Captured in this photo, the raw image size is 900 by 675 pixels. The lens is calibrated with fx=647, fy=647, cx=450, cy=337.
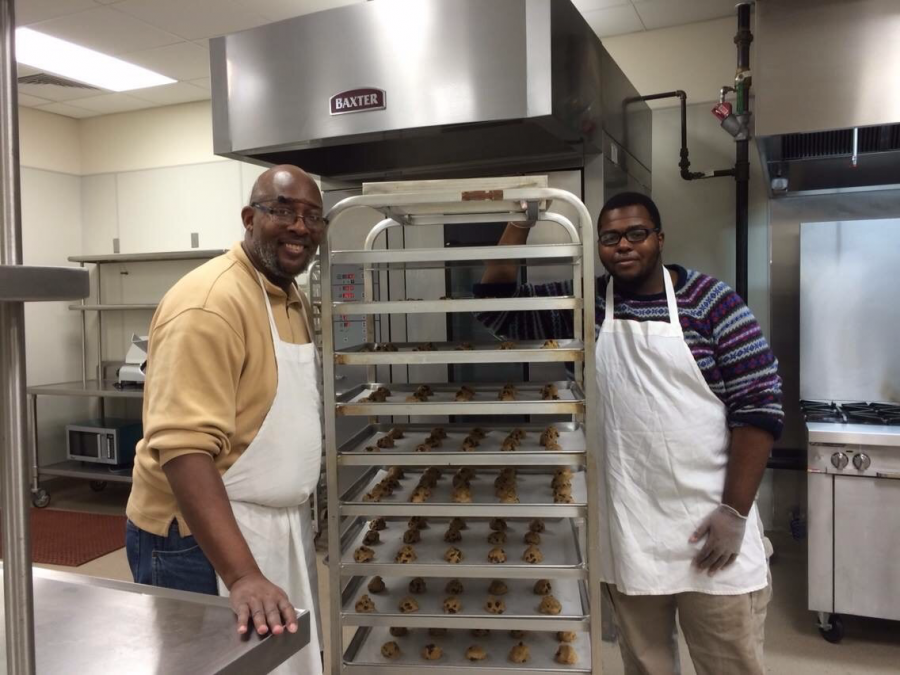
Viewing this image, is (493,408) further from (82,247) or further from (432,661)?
(82,247)

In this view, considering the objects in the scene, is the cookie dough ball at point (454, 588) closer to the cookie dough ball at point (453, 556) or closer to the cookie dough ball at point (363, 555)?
the cookie dough ball at point (453, 556)

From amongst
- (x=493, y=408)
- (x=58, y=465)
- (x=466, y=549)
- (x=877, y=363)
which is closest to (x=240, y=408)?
(x=493, y=408)

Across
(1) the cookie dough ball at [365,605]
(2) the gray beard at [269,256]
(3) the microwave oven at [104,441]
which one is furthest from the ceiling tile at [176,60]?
(1) the cookie dough ball at [365,605]

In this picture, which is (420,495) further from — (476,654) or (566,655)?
(566,655)

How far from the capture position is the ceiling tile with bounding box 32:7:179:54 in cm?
327

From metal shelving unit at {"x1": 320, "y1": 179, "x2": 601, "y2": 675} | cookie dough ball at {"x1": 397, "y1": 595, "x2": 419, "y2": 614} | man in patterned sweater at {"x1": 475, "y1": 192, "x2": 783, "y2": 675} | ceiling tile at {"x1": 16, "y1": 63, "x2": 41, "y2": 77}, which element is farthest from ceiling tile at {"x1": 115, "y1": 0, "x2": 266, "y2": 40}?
cookie dough ball at {"x1": 397, "y1": 595, "x2": 419, "y2": 614}

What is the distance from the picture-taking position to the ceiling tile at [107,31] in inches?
129

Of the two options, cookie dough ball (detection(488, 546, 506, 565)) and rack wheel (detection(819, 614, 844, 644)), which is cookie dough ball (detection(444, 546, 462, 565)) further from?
rack wheel (detection(819, 614, 844, 644))

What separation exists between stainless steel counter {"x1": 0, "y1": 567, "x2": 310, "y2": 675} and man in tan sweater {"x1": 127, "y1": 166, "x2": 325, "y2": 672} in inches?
13.8

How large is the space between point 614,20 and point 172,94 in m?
3.05

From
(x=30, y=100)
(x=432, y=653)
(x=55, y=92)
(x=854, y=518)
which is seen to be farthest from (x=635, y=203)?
(x=30, y=100)

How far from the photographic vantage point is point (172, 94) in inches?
179

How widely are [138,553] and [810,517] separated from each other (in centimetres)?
229

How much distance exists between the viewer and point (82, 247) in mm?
5250
